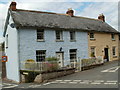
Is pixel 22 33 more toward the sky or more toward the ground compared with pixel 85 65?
more toward the sky

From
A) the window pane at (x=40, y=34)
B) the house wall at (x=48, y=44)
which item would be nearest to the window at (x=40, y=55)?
the house wall at (x=48, y=44)

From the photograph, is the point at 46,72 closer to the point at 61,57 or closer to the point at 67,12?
the point at 61,57

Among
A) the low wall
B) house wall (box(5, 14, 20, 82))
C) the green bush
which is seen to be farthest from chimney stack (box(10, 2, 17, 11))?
the green bush

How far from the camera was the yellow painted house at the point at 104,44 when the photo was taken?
24156 millimetres

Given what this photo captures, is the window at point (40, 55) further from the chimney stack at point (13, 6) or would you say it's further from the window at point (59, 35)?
the chimney stack at point (13, 6)

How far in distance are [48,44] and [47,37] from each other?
86cm

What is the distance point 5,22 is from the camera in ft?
72.6

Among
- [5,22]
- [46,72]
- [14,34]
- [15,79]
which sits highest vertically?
[5,22]

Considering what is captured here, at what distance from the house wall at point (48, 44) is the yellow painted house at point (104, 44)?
1552 millimetres

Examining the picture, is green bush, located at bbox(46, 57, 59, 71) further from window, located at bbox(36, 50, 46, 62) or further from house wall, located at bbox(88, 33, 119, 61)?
house wall, located at bbox(88, 33, 119, 61)

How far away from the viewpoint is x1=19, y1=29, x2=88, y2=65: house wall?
58.3ft

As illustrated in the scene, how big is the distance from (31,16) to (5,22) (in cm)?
435

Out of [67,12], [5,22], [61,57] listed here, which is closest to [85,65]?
[61,57]

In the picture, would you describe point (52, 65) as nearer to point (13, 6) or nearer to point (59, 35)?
point (59, 35)
